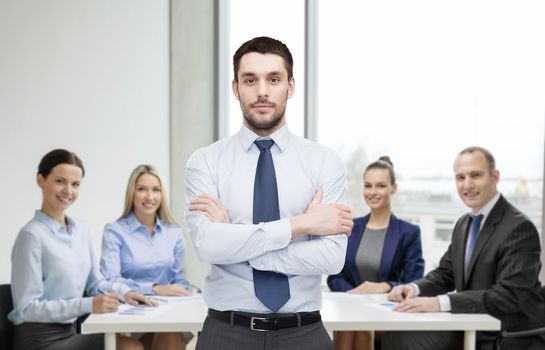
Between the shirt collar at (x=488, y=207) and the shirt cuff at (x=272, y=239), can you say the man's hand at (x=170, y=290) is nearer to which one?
the shirt collar at (x=488, y=207)

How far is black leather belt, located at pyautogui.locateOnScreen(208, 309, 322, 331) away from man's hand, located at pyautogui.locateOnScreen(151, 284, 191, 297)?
5.87 feet

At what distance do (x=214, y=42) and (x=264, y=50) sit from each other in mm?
4324

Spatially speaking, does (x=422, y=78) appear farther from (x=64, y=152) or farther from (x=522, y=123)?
(x=64, y=152)

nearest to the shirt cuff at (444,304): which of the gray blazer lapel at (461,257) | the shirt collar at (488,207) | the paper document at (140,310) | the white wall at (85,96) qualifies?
the gray blazer lapel at (461,257)

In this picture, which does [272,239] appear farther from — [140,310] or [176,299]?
[176,299]

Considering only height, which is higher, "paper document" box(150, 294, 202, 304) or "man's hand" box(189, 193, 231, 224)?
"man's hand" box(189, 193, 231, 224)

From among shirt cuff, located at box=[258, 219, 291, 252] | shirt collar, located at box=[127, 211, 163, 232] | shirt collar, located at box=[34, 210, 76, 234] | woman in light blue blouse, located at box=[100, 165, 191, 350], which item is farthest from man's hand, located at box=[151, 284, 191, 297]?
shirt cuff, located at box=[258, 219, 291, 252]

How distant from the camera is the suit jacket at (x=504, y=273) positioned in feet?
10.8

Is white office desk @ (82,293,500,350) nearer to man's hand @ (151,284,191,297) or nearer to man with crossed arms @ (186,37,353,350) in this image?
man's hand @ (151,284,191,297)

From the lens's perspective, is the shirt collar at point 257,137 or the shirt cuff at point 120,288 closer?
the shirt collar at point 257,137

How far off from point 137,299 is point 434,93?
10.0ft

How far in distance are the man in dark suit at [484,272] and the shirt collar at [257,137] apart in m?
1.55

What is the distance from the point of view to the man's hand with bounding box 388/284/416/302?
3.47 m

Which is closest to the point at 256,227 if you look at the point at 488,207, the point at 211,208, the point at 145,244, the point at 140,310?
the point at 211,208
